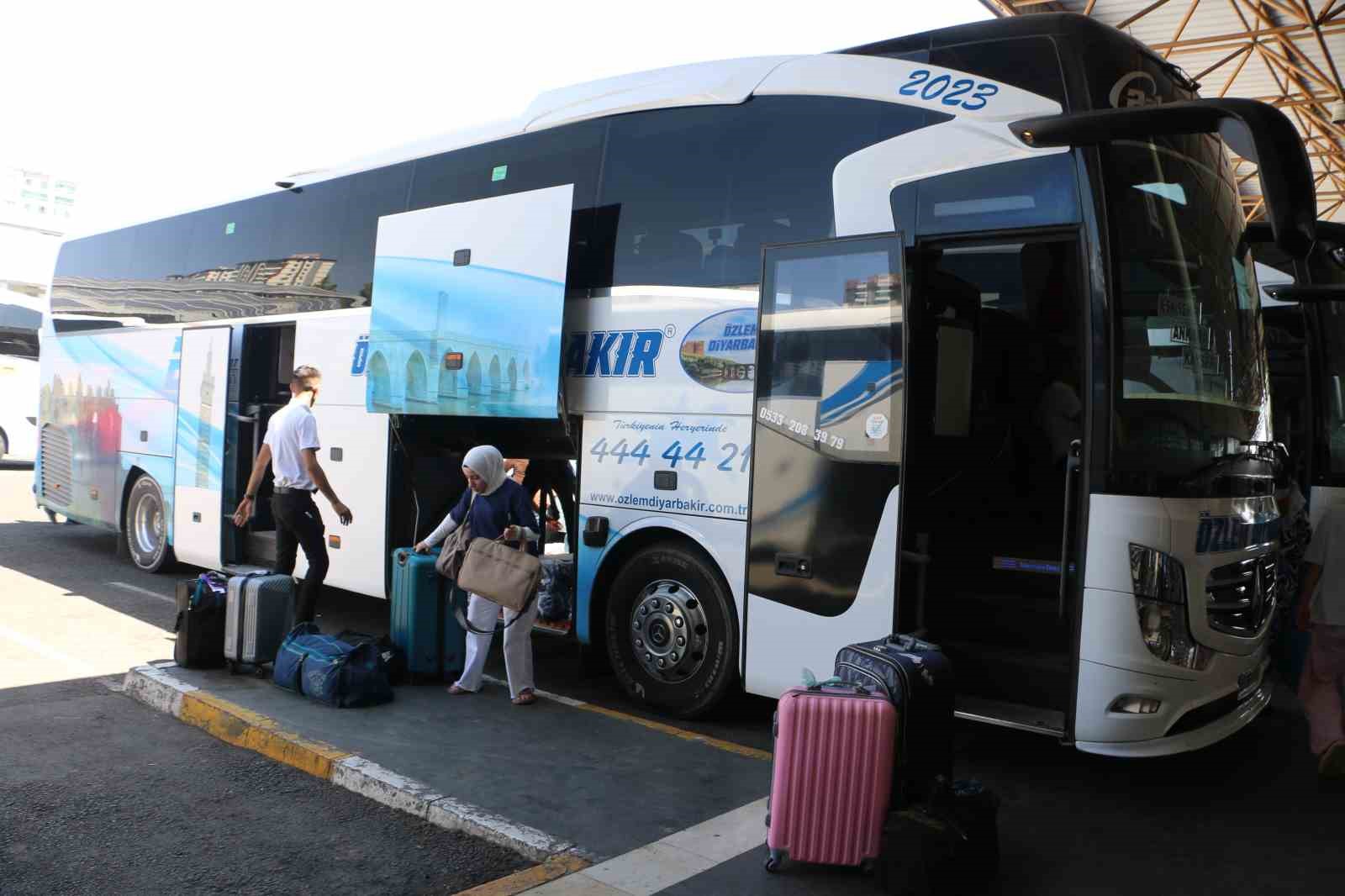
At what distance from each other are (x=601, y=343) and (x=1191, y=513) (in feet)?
11.1

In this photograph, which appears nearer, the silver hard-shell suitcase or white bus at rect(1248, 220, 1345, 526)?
the silver hard-shell suitcase

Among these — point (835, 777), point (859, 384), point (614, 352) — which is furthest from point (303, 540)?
point (835, 777)

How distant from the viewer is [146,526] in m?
11.1

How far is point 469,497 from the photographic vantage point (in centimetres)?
672

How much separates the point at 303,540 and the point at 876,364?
4.39 meters

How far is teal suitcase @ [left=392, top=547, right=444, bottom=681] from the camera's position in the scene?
6.88 meters

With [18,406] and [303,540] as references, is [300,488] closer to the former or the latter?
[303,540]

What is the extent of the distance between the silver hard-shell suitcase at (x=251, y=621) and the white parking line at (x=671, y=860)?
337cm

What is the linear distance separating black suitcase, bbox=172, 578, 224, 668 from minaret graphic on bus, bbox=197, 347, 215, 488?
3379 mm

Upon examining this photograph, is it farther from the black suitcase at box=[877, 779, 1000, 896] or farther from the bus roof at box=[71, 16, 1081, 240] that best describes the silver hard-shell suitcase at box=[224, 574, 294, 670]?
the black suitcase at box=[877, 779, 1000, 896]

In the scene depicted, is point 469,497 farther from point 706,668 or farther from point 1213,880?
point 1213,880

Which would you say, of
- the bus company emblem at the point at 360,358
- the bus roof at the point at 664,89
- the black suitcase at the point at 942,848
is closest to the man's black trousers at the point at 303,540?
the bus company emblem at the point at 360,358

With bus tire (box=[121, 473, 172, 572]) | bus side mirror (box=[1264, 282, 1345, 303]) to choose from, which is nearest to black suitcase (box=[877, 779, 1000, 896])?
bus side mirror (box=[1264, 282, 1345, 303])

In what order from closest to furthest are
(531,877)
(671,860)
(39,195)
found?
1. (531,877)
2. (671,860)
3. (39,195)
